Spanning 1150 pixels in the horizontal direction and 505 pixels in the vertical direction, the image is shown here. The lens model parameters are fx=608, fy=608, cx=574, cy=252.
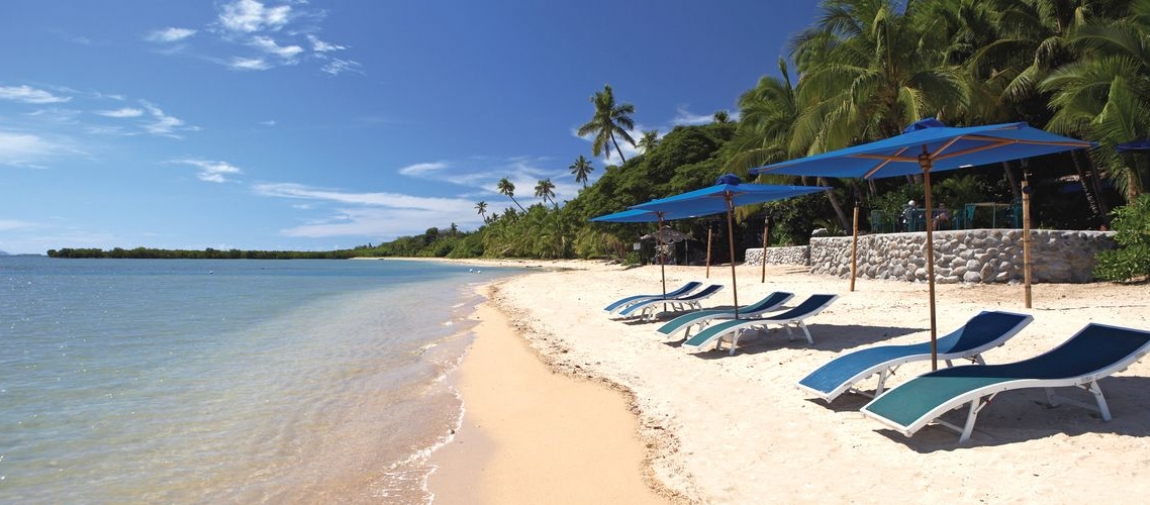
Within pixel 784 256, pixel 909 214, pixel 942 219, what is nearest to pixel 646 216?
pixel 909 214

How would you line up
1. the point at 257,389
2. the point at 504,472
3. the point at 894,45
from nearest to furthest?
the point at 504,472
the point at 257,389
the point at 894,45

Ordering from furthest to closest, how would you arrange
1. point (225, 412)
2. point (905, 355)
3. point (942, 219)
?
point (942, 219), point (225, 412), point (905, 355)

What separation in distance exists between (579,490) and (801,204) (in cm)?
2195

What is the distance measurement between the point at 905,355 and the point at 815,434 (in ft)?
3.46

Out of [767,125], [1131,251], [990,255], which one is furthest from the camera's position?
[767,125]

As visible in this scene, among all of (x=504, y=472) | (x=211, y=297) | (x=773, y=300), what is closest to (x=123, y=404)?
(x=504, y=472)

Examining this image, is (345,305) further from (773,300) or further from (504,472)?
(504,472)

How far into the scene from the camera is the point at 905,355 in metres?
4.58

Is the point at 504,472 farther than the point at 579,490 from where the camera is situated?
Yes

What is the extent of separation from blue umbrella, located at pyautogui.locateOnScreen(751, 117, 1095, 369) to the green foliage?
5.41 metres

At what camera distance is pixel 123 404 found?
632cm

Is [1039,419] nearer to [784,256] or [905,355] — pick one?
[905,355]

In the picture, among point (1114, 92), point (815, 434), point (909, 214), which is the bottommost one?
point (815, 434)

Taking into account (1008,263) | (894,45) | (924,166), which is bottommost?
(1008,263)
